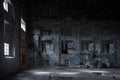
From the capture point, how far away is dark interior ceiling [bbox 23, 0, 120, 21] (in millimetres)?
19719

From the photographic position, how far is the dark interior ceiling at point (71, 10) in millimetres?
19719

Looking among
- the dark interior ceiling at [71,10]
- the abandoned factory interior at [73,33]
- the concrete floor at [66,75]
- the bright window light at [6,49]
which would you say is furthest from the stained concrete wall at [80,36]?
the bright window light at [6,49]

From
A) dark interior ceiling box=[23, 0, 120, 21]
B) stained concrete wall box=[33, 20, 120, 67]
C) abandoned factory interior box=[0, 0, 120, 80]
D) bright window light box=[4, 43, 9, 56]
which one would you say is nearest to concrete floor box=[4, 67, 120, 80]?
bright window light box=[4, 43, 9, 56]

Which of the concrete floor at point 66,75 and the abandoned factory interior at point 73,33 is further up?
the abandoned factory interior at point 73,33

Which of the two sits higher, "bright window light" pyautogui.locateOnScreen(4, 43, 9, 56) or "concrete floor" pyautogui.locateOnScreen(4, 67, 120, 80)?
"bright window light" pyautogui.locateOnScreen(4, 43, 9, 56)

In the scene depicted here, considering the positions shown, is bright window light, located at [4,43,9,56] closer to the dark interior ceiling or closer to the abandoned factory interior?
the abandoned factory interior

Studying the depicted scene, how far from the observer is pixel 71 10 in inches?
790

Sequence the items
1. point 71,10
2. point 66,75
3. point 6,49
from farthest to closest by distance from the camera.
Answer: point 71,10, point 6,49, point 66,75

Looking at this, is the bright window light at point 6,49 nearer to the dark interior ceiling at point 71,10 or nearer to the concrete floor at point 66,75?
the concrete floor at point 66,75

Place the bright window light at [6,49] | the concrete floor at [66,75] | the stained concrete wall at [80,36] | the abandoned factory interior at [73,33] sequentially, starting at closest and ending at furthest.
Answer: the concrete floor at [66,75]
the bright window light at [6,49]
the abandoned factory interior at [73,33]
the stained concrete wall at [80,36]

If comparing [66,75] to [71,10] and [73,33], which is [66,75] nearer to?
[73,33]

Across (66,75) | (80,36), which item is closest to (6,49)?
(66,75)

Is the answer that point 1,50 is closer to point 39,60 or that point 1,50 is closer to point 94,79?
point 94,79

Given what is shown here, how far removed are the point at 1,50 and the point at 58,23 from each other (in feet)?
37.2
